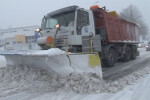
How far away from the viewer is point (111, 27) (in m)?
7.89

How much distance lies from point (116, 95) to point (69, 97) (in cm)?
114

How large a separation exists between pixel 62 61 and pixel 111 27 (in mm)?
A: 4200

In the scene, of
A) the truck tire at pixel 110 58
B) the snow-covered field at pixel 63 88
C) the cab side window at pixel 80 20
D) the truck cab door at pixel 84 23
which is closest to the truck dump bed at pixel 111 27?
the truck tire at pixel 110 58

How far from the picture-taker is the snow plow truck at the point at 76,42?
4.55 metres

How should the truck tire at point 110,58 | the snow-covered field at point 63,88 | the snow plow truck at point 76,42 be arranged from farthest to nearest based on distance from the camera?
the truck tire at point 110,58 < the snow plow truck at point 76,42 < the snow-covered field at point 63,88

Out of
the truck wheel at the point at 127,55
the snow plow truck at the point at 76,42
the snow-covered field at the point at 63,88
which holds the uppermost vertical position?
the snow plow truck at the point at 76,42

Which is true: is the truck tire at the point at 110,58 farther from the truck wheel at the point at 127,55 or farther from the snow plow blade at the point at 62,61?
the snow plow blade at the point at 62,61

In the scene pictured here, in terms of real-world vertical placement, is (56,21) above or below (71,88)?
above

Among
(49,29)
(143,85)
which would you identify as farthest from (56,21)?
(143,85)

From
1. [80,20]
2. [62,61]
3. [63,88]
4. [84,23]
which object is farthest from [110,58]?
[63,88]

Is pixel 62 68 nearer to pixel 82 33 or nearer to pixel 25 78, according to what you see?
pixel 25 78

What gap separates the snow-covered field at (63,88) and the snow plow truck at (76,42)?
289mm

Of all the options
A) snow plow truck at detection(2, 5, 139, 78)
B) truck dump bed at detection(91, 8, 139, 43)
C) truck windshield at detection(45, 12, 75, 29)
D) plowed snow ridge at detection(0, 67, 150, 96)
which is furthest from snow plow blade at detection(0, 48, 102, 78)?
truck dump bed at detection(91, 8, 139, 43)

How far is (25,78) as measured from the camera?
475cm
